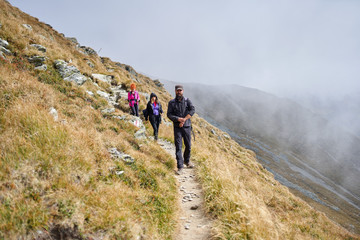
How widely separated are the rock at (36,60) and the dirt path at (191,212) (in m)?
11.6

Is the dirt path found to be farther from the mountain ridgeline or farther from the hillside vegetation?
the mountain ridgeline

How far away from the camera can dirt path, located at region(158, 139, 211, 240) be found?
13.2 ft

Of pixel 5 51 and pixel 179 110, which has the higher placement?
pixel 5 51

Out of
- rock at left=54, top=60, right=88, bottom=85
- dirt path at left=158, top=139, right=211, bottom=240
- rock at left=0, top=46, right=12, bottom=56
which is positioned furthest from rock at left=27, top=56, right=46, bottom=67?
dirt path at left=158, top=139, right=211, bottom=240

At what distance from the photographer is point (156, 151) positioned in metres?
8.14

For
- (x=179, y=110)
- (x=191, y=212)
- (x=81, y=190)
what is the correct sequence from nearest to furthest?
(x=81, y=190) → (x=191, y=212) → (x=179, y=110)

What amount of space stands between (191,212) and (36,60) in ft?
43.3

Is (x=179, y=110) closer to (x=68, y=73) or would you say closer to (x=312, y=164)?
(x=68, y=73)

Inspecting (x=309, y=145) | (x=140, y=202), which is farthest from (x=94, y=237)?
(x=309, y=145)

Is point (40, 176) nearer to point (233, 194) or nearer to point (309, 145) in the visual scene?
point (233, 194)

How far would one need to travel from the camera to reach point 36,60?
10.8 meters

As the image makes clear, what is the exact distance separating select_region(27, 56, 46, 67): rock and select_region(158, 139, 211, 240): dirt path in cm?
1157

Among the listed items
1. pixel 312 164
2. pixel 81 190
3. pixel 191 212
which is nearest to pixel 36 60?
pixel 81 190

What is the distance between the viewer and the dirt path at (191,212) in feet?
13.2
